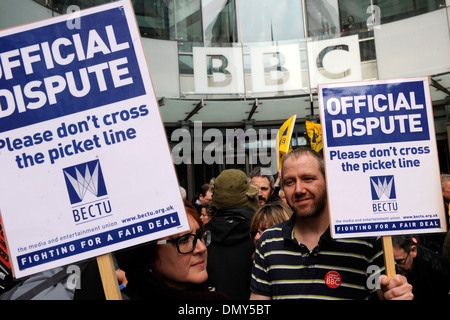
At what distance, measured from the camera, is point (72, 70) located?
173 cm

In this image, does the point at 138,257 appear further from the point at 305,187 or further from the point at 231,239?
the point at 231,239

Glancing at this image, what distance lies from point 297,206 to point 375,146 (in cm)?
55

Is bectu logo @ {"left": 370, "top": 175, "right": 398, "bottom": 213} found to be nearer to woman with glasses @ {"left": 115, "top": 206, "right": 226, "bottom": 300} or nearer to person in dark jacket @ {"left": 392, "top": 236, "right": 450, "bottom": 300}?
woman with glasses @ {"left": 115, "top": 206, "right": 226, "bottom": 300}

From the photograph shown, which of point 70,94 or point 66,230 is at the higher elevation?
point 70,94

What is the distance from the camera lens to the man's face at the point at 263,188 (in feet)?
15.5

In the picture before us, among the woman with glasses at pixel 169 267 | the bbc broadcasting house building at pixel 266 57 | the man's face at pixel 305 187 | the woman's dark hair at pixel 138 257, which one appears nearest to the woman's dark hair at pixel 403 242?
the man's face at pixel 305 187

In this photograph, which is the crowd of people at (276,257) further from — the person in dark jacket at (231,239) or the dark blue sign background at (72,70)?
the dark blue sign background at (72,70)

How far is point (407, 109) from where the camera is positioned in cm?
215

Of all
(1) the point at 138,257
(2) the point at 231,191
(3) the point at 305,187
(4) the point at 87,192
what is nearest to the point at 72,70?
(4) the point at 87,192

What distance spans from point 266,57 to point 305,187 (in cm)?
1066

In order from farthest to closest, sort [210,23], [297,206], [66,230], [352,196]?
[210,23]
[297,206]
[352,196]
[66,230]
